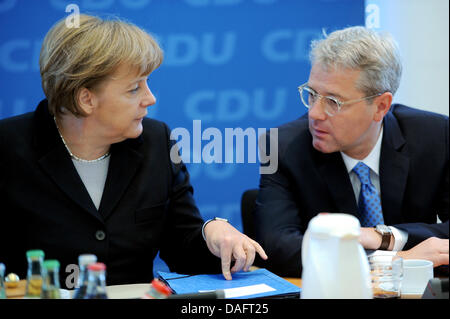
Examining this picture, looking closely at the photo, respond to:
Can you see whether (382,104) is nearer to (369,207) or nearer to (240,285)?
(369,207)

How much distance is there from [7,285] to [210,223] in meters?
0.64

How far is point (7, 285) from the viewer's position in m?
1.25

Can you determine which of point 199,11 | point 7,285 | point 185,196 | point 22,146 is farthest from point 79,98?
point 199,11

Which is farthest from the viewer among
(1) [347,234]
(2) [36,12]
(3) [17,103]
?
(3) [17,103]

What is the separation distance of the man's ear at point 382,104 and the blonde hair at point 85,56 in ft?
2.82

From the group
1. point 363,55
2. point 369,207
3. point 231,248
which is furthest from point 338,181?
point 231,248

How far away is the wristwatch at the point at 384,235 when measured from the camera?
1726mm

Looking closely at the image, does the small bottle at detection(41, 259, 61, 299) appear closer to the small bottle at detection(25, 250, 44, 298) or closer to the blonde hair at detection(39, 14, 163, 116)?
the small bottle at detection(25, 250, 44, 298)

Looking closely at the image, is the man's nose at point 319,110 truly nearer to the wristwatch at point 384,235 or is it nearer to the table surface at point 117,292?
the wristwatch at point 384,235

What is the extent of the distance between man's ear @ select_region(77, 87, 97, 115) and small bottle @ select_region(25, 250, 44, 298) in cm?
81

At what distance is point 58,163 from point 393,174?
1197mm

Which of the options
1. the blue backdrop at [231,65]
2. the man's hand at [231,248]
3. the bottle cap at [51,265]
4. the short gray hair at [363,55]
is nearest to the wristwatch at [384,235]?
the man's hand at [231,248]

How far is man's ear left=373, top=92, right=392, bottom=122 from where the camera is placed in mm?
2057
